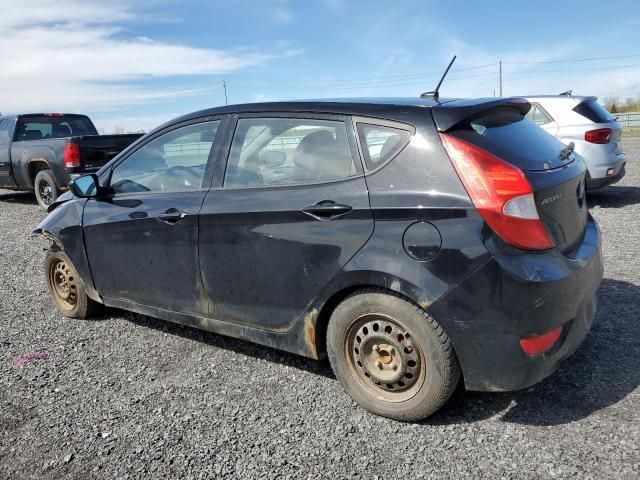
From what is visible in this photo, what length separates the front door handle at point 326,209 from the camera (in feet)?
8.78

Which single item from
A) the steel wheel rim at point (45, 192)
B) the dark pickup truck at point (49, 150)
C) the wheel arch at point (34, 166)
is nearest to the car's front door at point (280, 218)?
the dark pickup truck at point (49, 150)

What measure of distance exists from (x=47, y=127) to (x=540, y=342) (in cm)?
1127

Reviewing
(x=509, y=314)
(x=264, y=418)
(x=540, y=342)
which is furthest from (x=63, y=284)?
(x=540, y=342)

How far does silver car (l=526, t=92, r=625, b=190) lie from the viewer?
7.51m

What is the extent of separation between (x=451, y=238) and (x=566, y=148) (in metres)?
1.28

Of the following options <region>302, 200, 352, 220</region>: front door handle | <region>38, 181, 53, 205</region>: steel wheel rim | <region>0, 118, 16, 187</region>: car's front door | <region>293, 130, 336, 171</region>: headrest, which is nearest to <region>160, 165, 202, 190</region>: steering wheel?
<region>293, 130, 336, 171</region>: headrest

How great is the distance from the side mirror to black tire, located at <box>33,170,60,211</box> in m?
6.36

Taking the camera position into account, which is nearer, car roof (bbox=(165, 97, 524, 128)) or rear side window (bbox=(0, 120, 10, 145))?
car roof (bbox=(165, 97, 524, 128))

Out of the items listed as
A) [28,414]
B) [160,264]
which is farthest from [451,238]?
[28,414]

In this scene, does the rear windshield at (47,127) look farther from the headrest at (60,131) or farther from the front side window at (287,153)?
the front side window at (287,153)

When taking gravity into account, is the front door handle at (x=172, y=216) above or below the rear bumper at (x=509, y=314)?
above

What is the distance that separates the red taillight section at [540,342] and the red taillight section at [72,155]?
337 inches

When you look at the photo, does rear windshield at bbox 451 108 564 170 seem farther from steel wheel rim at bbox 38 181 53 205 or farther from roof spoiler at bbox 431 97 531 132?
steel wheel rim at bbox 38 181 53 205

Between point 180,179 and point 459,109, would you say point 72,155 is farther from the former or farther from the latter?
point 459,109
